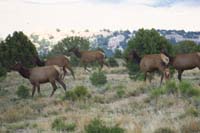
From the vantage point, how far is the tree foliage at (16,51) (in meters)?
37.3

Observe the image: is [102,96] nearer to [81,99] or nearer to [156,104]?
[81,99]

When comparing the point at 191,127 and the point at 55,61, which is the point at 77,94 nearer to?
the point at 191,127

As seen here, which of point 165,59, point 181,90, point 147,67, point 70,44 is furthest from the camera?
point 70,44

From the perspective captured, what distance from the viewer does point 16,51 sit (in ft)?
123

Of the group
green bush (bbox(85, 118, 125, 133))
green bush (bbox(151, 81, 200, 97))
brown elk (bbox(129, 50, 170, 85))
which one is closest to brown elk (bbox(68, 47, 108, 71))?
brown elk (bbox(129, 50, 170, 85))

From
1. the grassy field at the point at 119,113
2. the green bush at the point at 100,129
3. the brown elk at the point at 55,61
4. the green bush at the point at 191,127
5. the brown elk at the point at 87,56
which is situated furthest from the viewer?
the brown elk at the point at 87,56

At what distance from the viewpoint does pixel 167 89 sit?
17.3 metres

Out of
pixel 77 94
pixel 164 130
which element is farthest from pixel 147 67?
pixel 164 130

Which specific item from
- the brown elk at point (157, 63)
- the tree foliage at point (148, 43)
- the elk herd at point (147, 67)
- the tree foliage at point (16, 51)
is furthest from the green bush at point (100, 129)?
the tree foliage at point (16, 51)

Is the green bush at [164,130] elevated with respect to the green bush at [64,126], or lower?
elevated

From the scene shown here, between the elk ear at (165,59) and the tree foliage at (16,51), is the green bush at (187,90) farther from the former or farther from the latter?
the tree foliage at (16,51)

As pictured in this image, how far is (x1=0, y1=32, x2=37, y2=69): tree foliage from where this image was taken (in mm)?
37312

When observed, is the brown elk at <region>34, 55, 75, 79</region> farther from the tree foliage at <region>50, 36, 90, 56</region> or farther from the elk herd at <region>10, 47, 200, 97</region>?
the tree foliage at <region>50, 36, 90, 56</region>

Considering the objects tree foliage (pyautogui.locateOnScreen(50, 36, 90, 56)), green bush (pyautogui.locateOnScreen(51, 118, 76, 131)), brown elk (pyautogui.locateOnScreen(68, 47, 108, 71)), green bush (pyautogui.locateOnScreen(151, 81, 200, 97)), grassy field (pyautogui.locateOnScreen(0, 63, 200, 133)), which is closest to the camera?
grassy field (pyautogui.locateOnScreen(0, 63, 200, 133))
